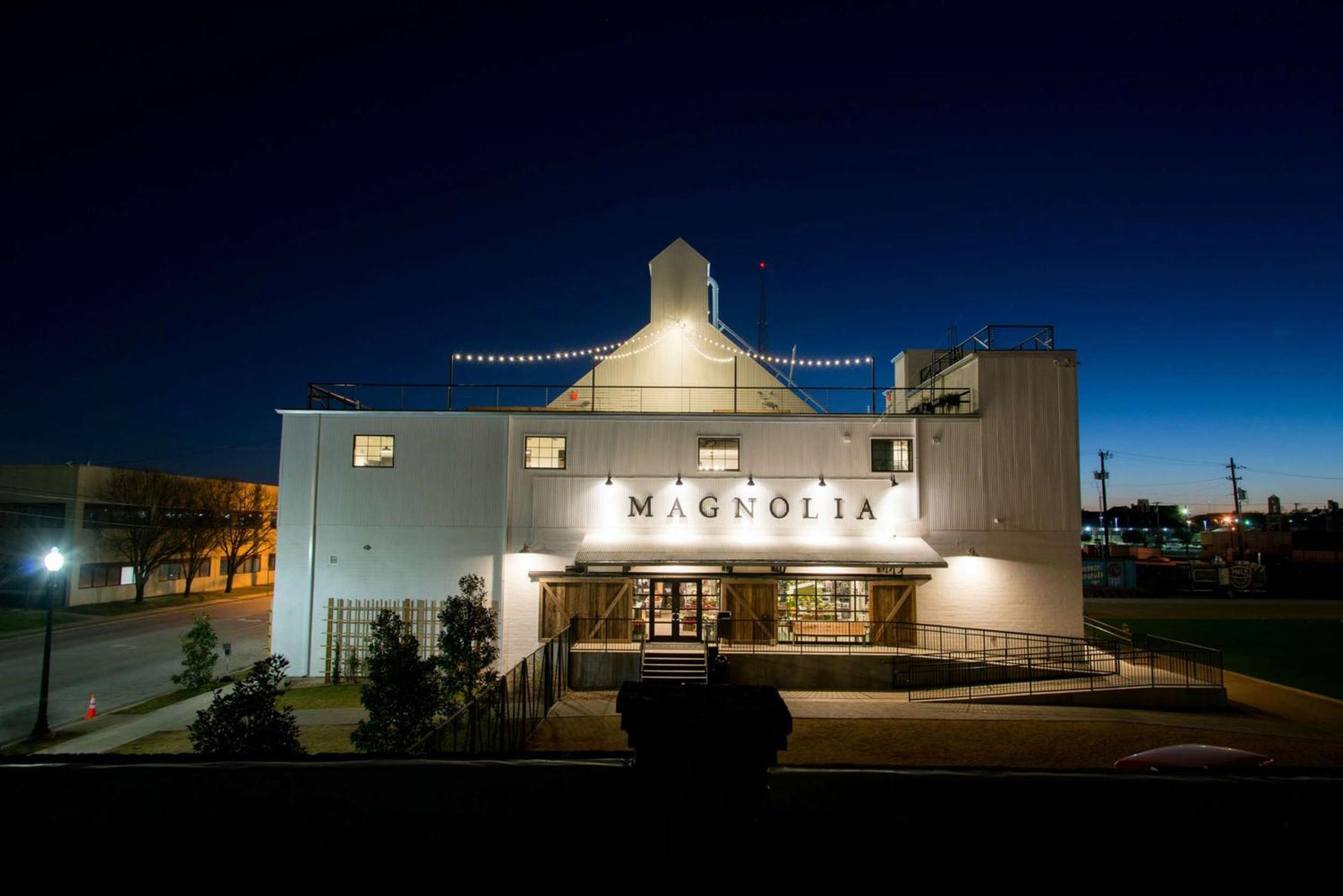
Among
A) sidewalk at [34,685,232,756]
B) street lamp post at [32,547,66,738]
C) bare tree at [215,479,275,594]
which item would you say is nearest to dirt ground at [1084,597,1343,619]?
sidewalk at [34,685,232,756]

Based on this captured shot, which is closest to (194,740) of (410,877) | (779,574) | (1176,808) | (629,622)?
(410,877)

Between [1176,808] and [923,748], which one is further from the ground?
[1176,808]

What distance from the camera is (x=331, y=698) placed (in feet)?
57.0

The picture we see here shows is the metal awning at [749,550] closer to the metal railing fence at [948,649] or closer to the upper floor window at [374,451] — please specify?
the metal railing fence at [948,649]

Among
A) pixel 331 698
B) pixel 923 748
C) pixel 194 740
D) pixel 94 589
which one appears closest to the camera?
pixel 194 740

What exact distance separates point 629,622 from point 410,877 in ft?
57.0

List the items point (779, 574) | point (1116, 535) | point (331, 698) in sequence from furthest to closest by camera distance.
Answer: point (1116, 535) → point (779, 574) → point (331, 698)

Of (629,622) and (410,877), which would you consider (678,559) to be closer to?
(629,622)

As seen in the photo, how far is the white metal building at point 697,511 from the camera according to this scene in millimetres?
19297

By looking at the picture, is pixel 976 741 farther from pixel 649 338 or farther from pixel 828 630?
pixel 649 338

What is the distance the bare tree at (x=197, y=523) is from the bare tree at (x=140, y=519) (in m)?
0.45

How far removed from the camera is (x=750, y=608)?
1934 cm

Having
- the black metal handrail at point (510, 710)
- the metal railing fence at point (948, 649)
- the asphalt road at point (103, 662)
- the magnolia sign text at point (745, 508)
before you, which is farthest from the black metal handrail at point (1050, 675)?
the asphalt road at point (103, 662)

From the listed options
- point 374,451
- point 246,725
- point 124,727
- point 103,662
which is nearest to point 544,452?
point 374,451
